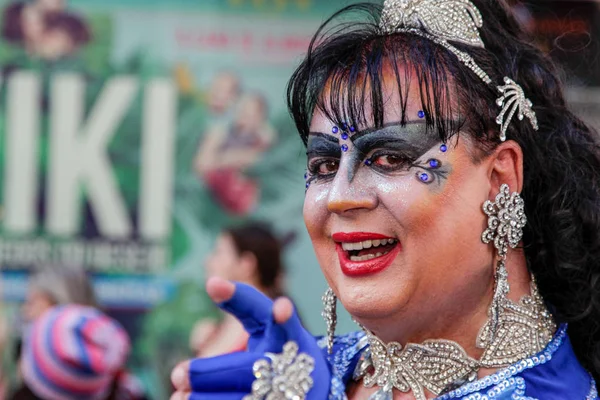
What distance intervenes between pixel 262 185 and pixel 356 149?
3.51 meters

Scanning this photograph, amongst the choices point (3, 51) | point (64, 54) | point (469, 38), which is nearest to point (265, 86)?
point (64, 54)

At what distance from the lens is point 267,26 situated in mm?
5441

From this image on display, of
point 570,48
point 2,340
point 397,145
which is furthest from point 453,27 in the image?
point 2,340

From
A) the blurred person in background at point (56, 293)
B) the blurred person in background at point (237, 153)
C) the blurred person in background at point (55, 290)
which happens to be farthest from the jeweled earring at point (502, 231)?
the blurred person in background at point (237, 153)

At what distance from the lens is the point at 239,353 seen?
1.78m

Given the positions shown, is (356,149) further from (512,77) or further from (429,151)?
(512,77)

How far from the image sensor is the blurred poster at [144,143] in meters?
5.33

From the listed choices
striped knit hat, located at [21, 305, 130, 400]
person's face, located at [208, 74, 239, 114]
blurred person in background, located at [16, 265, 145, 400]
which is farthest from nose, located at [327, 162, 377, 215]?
person's face, located at [208, 74, 239, 114]

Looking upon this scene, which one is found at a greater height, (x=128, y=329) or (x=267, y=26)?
(x=267, y=26)

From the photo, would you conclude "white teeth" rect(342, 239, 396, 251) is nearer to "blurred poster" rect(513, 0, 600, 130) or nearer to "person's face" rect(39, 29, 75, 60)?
"blurred poster" rect(513, 0, 600, 130)

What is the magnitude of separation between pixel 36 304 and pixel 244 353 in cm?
345

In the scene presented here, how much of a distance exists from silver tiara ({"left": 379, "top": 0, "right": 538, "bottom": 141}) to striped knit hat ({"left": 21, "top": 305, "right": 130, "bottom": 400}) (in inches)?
98.2

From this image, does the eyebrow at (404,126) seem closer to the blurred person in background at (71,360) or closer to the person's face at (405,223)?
the person's face at (405,223)

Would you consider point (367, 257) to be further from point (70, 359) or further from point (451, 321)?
point (70, 359)
